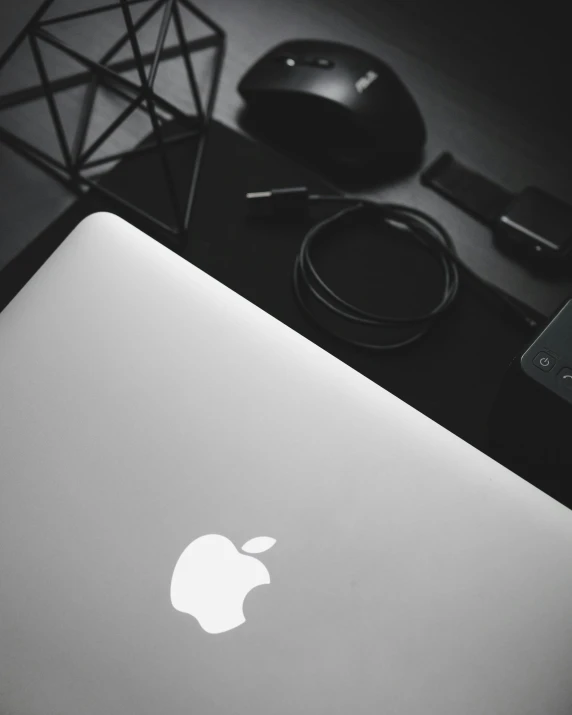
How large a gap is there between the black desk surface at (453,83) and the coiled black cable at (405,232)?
26 mm

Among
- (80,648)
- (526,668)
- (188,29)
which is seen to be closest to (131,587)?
(80,648)

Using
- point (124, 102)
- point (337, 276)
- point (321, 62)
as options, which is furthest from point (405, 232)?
point (124, 102)

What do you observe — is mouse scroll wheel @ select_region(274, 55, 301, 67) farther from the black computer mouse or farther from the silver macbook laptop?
the silver macbook laptop

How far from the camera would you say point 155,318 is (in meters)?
0.57

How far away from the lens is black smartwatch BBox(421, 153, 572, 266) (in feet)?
2.66

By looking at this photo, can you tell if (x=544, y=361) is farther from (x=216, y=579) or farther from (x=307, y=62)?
(x=307, y=62)

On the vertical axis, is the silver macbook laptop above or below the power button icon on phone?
below

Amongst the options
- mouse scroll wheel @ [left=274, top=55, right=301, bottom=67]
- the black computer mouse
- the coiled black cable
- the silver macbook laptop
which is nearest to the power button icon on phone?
the silver macbook laptop

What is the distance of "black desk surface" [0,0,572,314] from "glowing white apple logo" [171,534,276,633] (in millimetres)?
480

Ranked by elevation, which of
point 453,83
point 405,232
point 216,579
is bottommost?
point 216,579

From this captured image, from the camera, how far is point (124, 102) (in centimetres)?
94

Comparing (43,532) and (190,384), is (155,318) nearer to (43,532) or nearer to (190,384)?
(190,384)

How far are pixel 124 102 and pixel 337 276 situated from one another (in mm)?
383

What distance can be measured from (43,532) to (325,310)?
41cm
